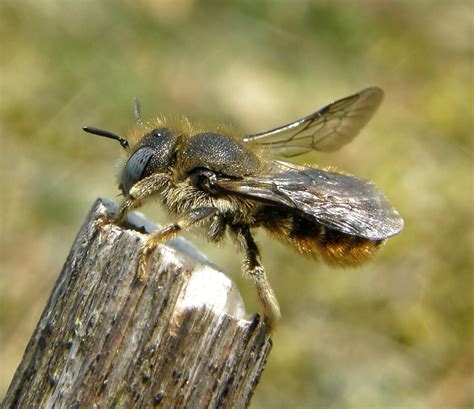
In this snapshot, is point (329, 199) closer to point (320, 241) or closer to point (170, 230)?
point (320, 241)

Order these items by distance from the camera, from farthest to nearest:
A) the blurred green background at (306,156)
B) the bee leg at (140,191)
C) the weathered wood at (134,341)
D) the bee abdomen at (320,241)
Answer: the blurred green background at (306,156) < the bee abdomen at (320,241) < the bee leg at (140,191) < the weathered wood at (134,341)

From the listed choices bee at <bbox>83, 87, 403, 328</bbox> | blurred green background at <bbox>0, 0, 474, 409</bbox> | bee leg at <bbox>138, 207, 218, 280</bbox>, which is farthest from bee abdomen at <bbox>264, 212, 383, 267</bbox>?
blurred green background at <bbox>0, 0, 474, 409</bbox>

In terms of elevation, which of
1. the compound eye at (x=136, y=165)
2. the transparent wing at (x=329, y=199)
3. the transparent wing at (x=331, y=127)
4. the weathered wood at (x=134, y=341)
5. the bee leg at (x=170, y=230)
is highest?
the transparent wing at (x=331, y=127)

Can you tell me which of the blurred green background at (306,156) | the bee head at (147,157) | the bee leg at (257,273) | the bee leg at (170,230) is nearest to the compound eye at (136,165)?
the bee head at (147,157)

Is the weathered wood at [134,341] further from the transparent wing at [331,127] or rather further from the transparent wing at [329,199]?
the transparent wing at [331,127]

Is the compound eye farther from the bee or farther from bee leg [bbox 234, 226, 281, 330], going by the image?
bee leg [bbox 234, 226, 281, 330]

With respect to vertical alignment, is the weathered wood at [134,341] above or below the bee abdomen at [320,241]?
below

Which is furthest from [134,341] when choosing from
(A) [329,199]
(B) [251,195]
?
(A) [329,199]
